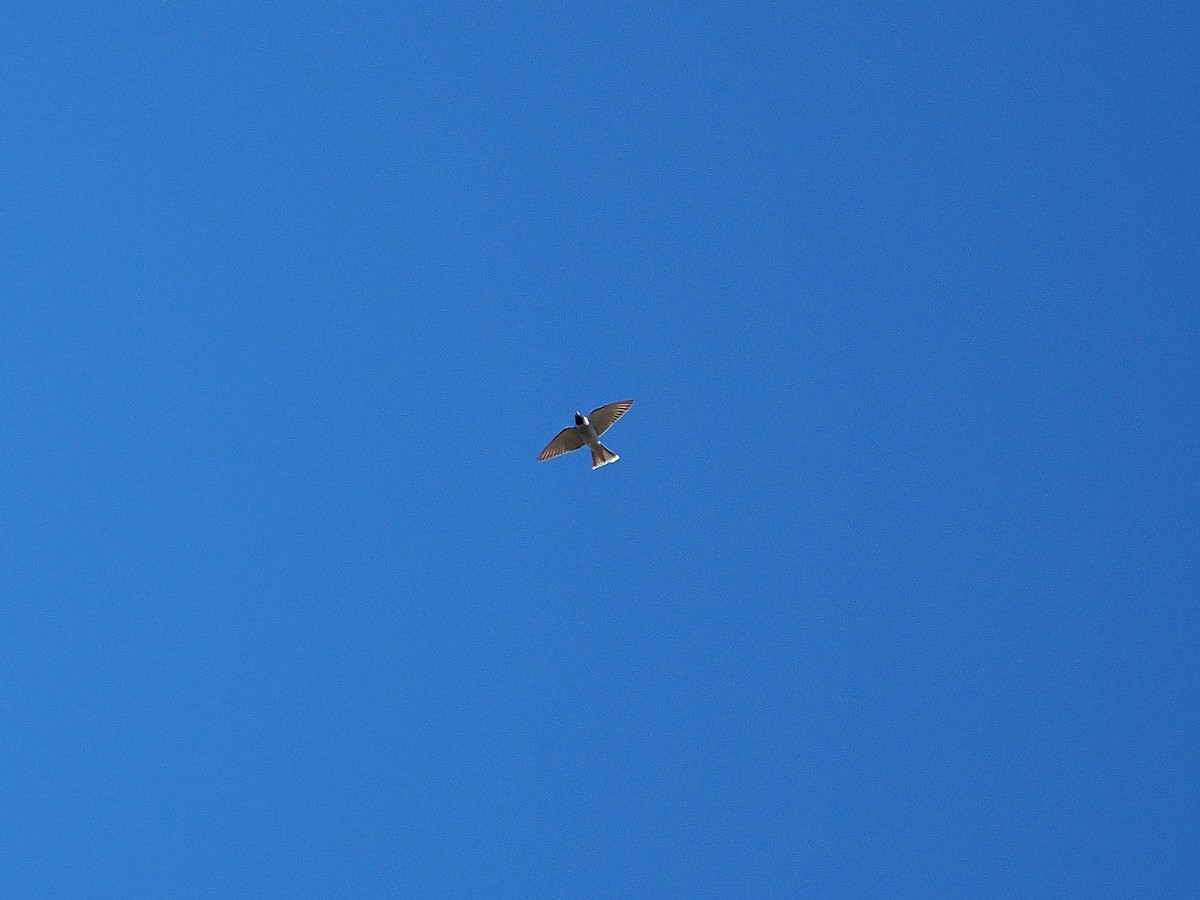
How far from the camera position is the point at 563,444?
2756 centimetres

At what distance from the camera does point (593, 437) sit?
27.4 m

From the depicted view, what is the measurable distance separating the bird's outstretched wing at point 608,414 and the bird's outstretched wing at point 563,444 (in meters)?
0.53

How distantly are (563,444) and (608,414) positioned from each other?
4.29ft

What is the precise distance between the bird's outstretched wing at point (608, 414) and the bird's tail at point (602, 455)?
1.32 feet

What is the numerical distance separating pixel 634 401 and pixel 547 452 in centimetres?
245

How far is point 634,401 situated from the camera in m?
27.1

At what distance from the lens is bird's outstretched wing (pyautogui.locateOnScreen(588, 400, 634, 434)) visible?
2723 cm

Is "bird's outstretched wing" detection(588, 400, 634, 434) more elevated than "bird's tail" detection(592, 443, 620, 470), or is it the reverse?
"bird's outstretched wing" detection(588, 400, 634, 434)

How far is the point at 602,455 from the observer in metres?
27.4

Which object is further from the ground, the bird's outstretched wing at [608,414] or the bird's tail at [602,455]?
the bird's outstretched wing at [608,414]

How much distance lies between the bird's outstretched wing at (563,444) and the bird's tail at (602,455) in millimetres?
435

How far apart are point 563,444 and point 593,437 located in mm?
764

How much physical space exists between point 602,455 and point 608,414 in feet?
3.27

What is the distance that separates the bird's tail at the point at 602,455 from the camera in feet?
89.4
